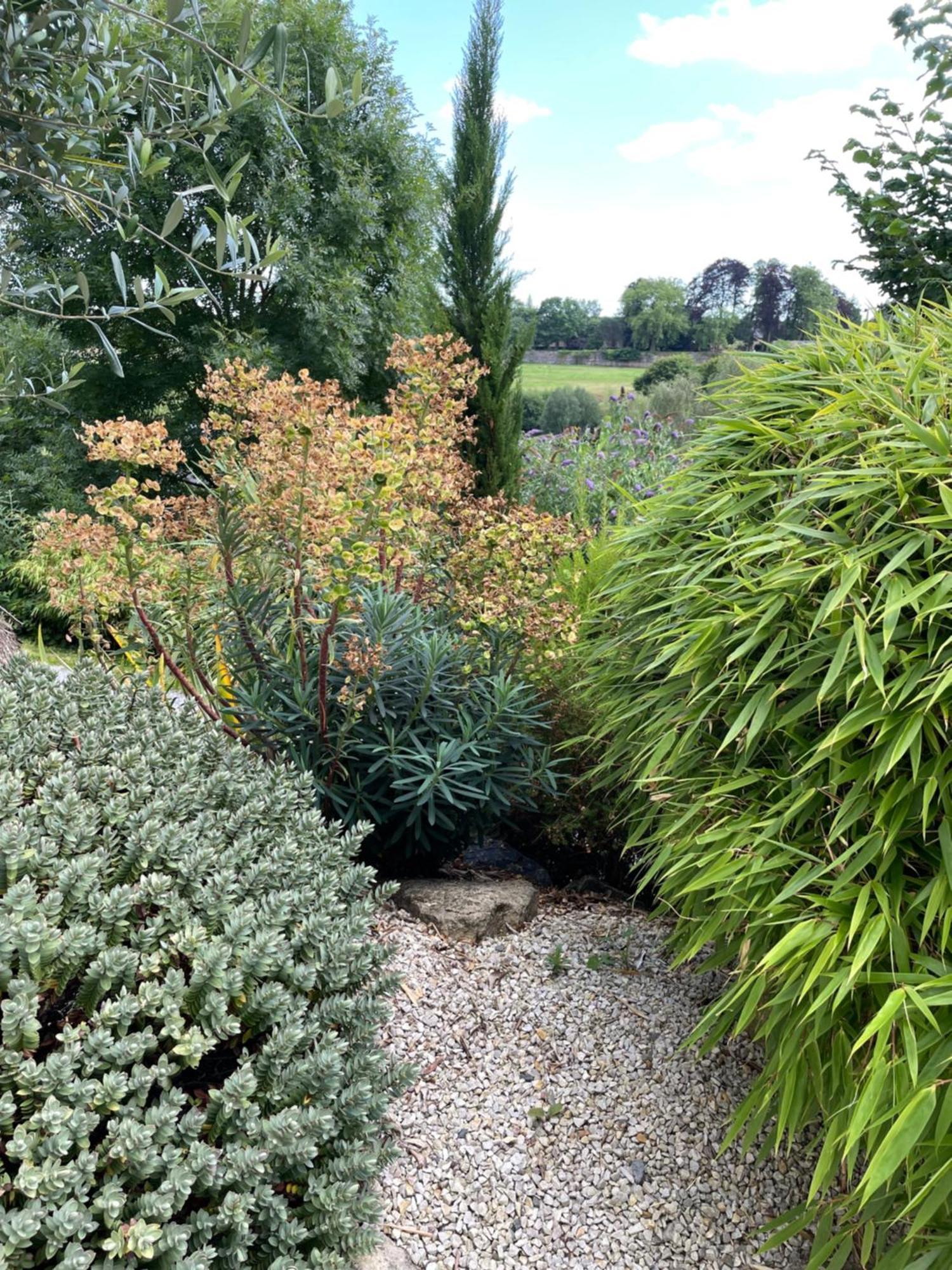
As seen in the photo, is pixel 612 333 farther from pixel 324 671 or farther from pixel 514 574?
pixel 324 671

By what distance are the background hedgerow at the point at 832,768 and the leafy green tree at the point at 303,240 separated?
7125 millimetres

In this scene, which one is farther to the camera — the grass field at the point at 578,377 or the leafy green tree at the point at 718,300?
the leafy green tree at the point at 718,300

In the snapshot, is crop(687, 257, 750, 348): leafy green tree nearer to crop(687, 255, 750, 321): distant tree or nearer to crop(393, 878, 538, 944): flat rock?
crop(687, 255, 750, 321): distant tree

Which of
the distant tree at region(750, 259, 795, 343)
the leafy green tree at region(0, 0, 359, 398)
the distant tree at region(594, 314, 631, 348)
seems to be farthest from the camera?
the distant tree at region(594, 314, 631, 348)

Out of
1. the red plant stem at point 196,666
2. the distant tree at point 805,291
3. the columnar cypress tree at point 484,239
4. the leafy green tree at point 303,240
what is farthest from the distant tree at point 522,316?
the distant tree at point 805,291

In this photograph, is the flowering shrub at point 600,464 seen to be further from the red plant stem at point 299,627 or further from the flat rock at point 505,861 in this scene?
the red plant stem at point 299,627

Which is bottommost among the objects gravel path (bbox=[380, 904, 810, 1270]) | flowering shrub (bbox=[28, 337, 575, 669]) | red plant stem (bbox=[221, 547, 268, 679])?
gravel path (bbox=[380, 904, 810, 1270])

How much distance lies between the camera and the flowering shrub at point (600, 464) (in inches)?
274

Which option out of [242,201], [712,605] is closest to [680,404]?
[242,201]

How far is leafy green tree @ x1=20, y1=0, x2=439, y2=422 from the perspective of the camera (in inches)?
344

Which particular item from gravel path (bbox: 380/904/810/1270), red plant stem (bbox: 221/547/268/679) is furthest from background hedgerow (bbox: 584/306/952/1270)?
red plant stem (bbox: 221/547/268/679)

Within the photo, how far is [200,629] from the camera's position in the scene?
338cm

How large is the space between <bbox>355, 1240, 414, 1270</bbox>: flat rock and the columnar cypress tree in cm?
587

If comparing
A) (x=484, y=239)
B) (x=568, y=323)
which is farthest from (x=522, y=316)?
(x=568, y=323)
